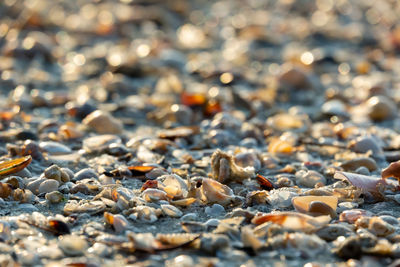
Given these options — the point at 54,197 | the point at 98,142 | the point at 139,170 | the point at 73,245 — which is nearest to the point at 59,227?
the point at 73,245

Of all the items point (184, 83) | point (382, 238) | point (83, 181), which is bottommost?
point (382, 238)

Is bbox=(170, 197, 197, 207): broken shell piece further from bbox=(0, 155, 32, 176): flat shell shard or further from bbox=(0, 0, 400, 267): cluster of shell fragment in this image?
bbox=(0, 155, 32, 176): flat shell shard

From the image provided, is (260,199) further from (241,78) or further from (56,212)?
(241,78)

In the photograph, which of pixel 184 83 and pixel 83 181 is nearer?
pixel 83 181

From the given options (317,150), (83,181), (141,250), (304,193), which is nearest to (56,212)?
(83,181)

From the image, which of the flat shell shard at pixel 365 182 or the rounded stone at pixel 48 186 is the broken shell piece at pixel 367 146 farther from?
the rounded stone at pixel 48 186

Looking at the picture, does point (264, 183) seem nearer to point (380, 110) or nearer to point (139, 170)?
point (139, 170)
